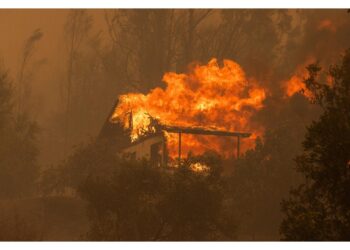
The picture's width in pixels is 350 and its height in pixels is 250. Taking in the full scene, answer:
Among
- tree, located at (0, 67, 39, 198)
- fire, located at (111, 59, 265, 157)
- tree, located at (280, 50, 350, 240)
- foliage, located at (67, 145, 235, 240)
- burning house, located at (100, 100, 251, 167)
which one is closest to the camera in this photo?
tree, located at (280, 50, 350, 240)

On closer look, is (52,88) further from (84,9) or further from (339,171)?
(339,171)

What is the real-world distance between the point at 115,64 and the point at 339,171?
4563cm

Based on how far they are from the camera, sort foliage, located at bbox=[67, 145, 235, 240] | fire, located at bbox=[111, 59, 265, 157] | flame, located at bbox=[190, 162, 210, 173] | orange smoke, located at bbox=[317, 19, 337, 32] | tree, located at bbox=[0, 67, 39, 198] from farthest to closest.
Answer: orange smoke, located at bbox=[317, 19, 337, 32] → tree, located at bbox=[0, 67, 39, 198] → fire, located at bbox=[111, 59, 265, 157] → flame, located at bbox=[190, 162, 210, 173] → foliage, located at bbox=[67, 145, 235, 240]

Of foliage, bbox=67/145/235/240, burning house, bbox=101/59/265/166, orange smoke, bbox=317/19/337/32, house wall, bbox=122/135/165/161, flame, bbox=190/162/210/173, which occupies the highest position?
orange smoke, bbox=317/19/337/32

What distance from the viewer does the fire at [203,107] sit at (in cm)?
3172

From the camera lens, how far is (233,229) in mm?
19891

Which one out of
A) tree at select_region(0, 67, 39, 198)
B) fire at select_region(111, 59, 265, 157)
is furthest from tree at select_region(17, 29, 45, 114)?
fire at select_region(111, 59, 265, 157)

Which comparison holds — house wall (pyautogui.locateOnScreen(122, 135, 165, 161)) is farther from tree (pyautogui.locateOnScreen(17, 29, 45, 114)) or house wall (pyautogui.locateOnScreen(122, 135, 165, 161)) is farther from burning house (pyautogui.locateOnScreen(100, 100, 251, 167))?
tree (pyautogui.locateOnScreen(17, 29, 45, 114))

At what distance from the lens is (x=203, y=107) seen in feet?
108

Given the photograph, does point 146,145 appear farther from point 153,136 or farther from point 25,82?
point 25,82

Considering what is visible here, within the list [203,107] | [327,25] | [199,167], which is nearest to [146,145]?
[203,107]

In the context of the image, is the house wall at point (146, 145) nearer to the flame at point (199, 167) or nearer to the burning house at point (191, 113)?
the burning house at point (191, 113)

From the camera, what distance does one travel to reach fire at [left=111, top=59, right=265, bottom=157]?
31719mm

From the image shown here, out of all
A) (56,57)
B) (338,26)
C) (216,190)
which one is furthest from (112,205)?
(56,57)
